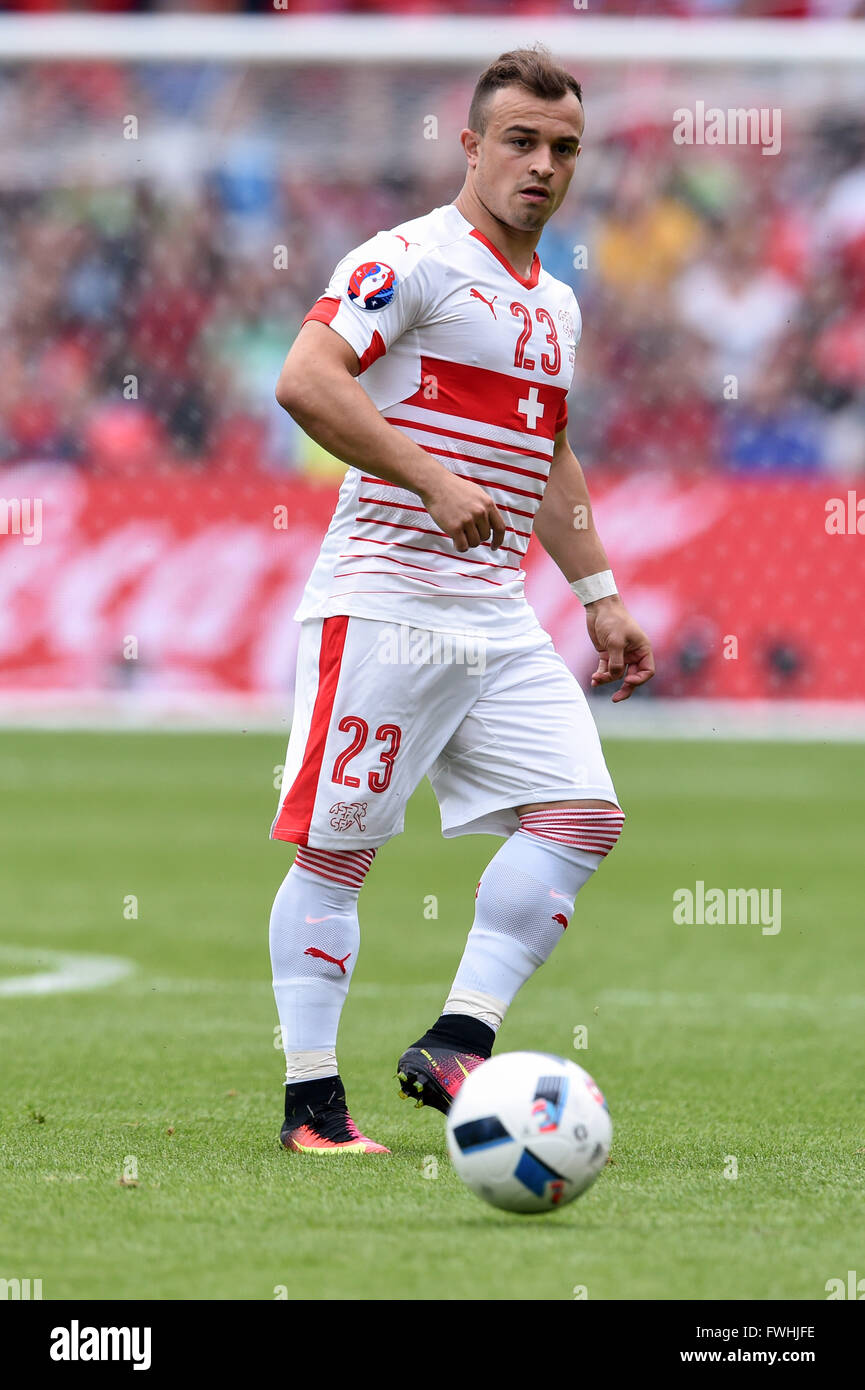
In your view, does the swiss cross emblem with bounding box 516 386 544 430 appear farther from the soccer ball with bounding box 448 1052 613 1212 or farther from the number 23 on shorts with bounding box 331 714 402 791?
the soccer ball with bounding box 448 1052 613 1212

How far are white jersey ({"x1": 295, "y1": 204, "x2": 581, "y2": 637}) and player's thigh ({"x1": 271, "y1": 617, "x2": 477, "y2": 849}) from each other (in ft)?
0.26

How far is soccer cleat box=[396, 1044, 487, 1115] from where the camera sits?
4.17 meters

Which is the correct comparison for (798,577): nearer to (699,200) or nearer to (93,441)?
(699,200)

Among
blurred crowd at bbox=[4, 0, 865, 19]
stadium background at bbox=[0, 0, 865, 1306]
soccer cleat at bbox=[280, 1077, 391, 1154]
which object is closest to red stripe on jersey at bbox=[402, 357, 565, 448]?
soccer cleat at bbox=[280, 1077, 391, 1154]

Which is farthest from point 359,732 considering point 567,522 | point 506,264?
point 506,264

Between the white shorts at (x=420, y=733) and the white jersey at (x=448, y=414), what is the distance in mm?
64

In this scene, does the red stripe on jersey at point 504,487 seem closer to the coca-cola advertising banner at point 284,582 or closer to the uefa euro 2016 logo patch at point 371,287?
the uefa euro 2016 logo patch at point 371,287

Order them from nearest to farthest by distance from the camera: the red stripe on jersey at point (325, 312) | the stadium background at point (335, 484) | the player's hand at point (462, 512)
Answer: the player's hand at point (462, 512), the red stripe on jersey at point (325, 312), the stadium background at point (335, 484)

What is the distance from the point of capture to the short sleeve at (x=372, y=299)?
4109mm

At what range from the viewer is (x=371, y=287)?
4.14m

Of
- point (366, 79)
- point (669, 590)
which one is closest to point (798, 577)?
point (669, 590)

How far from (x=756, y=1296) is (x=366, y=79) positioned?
44.2 feet

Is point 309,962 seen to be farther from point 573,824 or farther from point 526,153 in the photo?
point 526,153

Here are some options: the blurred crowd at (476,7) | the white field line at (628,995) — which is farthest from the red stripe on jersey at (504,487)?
the blurred crowd at (476,7)
